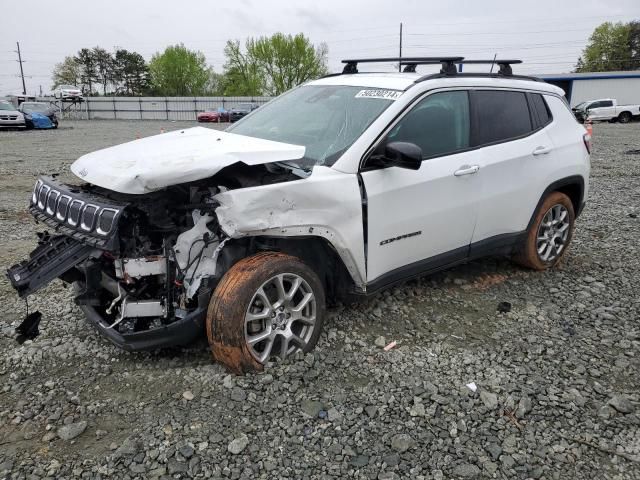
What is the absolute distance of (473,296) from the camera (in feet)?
15.0

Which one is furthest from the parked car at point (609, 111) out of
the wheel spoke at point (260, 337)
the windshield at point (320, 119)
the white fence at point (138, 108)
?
the wheel spoke at point (260, 337)

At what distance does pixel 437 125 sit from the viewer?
3.97 metres

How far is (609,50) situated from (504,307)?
8640cm

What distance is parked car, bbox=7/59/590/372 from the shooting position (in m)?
3.04

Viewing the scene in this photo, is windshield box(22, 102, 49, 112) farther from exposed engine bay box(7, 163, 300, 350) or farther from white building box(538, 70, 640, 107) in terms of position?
white building box(538, 70, 640, 107)

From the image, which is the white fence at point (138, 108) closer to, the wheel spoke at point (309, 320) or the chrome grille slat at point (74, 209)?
the chrome grille slat at point (74, 209)

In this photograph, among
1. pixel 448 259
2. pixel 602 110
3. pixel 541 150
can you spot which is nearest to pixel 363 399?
pixel 448 259

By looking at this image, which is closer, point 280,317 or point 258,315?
point 258,315

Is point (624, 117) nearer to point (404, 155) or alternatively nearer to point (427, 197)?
point (427, 197)

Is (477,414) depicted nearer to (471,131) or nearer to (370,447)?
(370,447)

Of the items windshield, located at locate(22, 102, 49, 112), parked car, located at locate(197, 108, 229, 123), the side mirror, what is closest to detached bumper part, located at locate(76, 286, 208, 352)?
the side mirror

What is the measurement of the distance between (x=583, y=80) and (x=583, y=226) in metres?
49.2

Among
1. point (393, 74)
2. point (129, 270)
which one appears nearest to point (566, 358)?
point (393, 74)

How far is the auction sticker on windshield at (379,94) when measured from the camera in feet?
12.4
